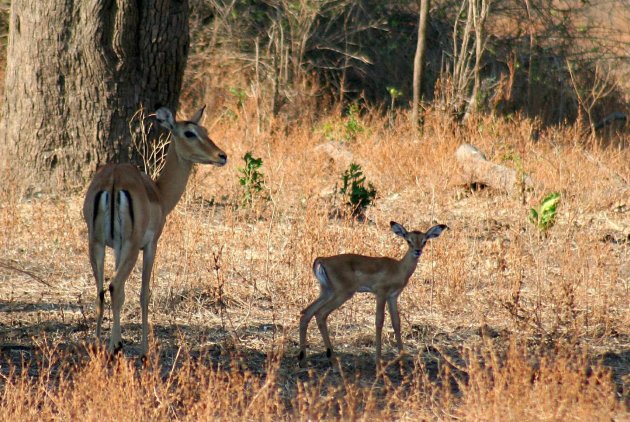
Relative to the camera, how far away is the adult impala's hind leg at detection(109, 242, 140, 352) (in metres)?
5.94

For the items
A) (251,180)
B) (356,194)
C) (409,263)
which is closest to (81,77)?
(251,180)

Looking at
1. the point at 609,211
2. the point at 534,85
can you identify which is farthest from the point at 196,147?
the point at 534,85

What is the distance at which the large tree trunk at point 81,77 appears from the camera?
10109 millimetres

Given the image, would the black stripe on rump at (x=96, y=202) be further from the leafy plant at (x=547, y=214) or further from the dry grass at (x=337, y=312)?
the leafy plant at (x=547, y=214)

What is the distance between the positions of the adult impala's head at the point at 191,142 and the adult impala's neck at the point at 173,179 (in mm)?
48

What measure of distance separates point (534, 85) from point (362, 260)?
458 inches

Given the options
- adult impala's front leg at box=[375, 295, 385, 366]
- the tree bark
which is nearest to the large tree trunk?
the tree bark

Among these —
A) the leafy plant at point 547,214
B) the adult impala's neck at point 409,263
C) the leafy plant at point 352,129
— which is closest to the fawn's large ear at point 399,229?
the adult impala's neck at point 409,263

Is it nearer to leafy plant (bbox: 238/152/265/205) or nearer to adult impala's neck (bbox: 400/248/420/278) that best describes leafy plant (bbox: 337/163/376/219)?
leafy plant (bbox: 238/152/265/205)

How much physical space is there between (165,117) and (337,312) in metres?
1.78

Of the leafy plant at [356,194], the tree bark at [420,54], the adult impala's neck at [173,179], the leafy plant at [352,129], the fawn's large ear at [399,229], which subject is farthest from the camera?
the tree bark at [420,54]

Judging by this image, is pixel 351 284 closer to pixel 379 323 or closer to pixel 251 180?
pixel 379 323

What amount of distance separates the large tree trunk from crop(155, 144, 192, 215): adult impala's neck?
141 inches

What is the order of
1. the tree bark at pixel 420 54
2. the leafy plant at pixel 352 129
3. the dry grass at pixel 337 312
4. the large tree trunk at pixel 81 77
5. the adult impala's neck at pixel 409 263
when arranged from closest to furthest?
the dry grass at pixel 337 312
the adult impala's neck at pixel 409 263
the large tree trunk at pixel 81 77
the leafy plant at pixel 352 129
the tree bark at pixel 420 54
